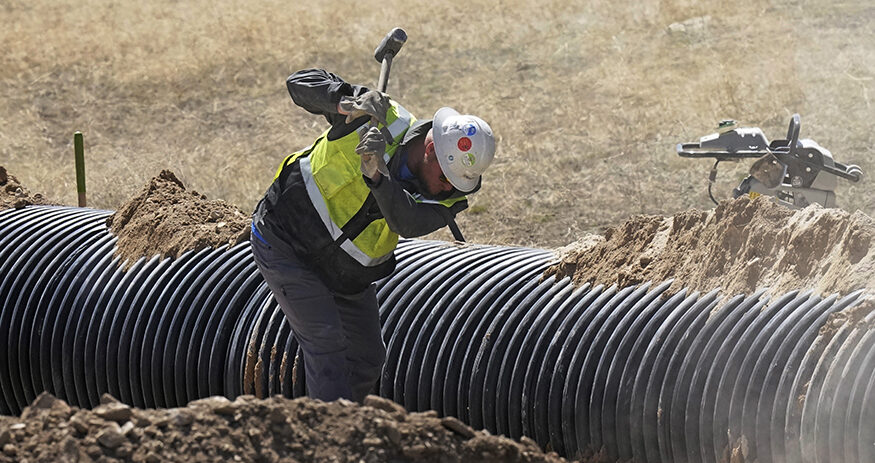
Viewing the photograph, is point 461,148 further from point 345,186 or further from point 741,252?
point 741,252

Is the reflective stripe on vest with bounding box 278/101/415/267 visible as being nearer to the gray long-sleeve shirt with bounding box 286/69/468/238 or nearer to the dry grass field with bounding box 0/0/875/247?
the gray long-sleeve shirt with bounding box 286/69/468/238

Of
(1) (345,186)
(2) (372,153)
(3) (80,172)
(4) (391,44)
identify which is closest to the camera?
(2) (372,153)

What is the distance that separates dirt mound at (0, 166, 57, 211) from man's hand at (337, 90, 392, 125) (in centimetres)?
408

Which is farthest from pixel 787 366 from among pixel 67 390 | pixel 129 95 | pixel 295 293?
pixel 129 95

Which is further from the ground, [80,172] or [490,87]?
[490,87]

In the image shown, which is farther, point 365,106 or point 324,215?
point 324,215

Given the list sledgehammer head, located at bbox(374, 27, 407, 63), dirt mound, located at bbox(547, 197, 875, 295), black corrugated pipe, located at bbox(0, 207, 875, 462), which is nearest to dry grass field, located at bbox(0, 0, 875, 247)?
black corrugated pipe, located at bbox(0, 207, 875, 462)

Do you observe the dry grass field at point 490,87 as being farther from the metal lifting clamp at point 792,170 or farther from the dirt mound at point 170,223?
the dirt mound at point 170,223

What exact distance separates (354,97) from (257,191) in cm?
771

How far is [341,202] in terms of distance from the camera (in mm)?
4734

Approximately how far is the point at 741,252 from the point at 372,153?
6.13 ft

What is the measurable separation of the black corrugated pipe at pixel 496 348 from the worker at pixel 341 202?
662 millimetres

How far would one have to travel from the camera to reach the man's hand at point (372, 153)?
4344 mm

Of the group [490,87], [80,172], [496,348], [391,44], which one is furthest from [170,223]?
[490,87]
